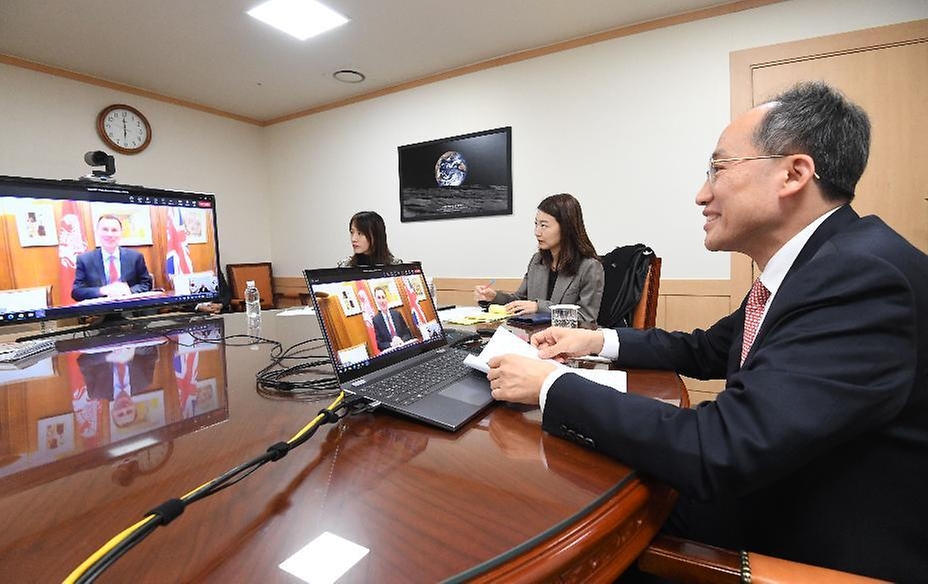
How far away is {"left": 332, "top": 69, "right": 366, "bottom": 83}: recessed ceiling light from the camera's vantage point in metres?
3.96

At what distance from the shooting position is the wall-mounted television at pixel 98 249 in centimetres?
127

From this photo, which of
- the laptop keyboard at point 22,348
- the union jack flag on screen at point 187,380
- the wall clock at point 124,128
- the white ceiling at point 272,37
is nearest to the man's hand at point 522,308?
the union jack flag on screen at point 187,380

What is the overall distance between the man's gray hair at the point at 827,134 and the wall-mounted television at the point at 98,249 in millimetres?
1853

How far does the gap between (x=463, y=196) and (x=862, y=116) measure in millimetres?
3358

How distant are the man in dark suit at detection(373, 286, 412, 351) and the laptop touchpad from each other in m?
0.18

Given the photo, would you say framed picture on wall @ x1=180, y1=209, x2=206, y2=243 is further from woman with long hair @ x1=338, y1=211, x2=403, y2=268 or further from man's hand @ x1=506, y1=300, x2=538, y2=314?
woman with long hair @ x1=338, y1=211, x2=403, y2=268

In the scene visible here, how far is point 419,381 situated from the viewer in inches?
33.5

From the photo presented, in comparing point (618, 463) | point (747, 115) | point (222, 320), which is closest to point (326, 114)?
point (222, 320)

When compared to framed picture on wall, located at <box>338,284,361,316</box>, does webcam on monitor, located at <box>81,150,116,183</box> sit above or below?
above

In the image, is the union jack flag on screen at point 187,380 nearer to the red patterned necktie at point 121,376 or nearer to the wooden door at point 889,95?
the red patterned necktie at point 121,376

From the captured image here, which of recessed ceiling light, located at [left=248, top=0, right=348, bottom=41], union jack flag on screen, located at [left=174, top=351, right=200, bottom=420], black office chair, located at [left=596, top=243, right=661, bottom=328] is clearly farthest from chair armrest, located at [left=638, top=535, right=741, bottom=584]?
recessed ceiling light, located at [left=248, top=0, right=348, bottom=41]

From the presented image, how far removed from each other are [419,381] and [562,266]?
1922 mm

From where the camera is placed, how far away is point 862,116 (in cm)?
79

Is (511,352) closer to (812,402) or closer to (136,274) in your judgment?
(812,402)
